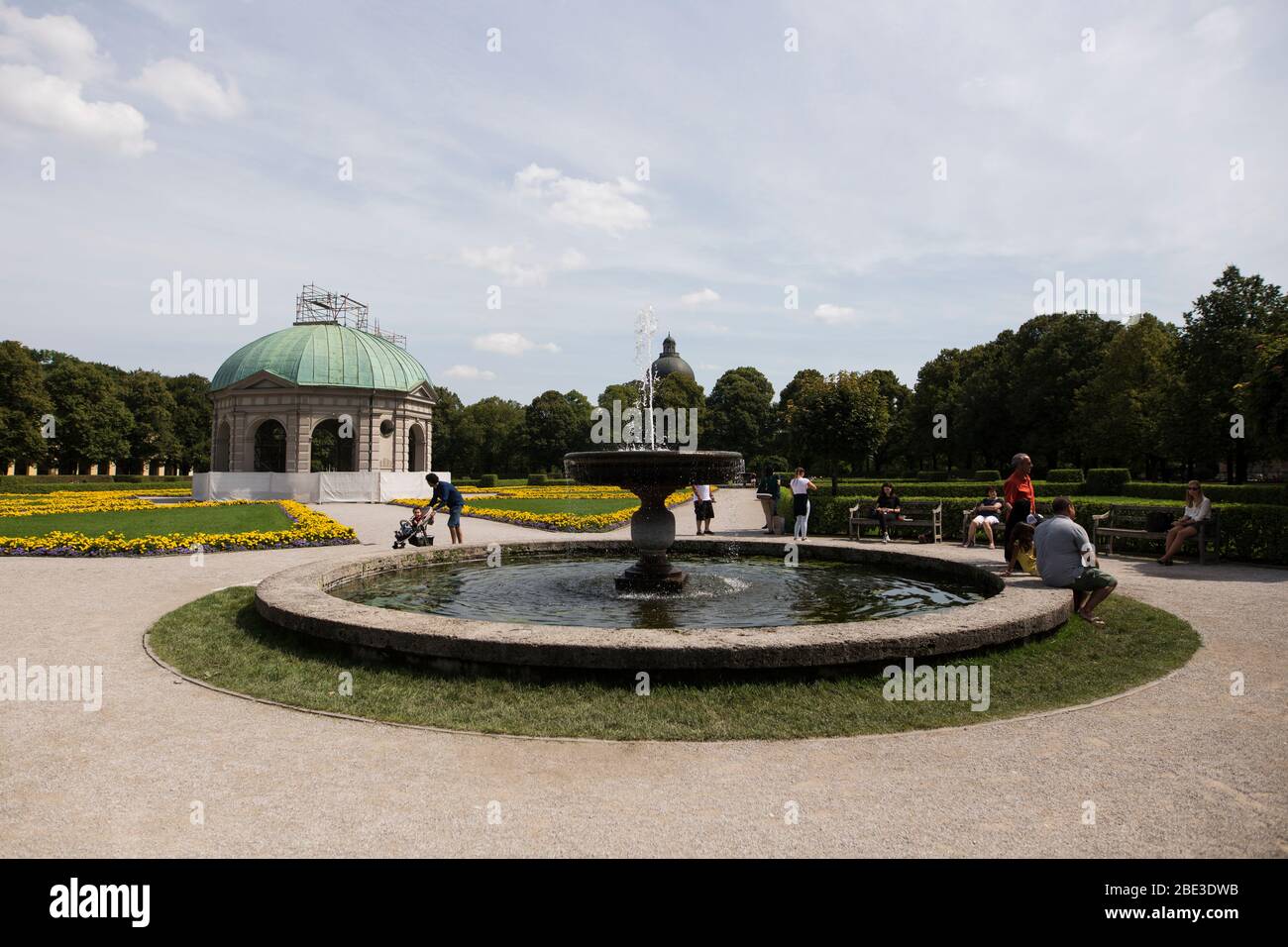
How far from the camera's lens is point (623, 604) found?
9234 millimetres

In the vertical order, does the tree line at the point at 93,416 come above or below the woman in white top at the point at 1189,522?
above

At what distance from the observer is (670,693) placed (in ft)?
17.9

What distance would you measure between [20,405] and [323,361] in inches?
1083

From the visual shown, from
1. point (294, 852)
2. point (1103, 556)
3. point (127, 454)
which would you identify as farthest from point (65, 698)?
point (127, 454)

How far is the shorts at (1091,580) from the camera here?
310 inches

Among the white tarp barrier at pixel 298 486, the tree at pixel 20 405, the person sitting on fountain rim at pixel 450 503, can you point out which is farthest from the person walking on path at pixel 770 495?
the tree at pixel 20 405

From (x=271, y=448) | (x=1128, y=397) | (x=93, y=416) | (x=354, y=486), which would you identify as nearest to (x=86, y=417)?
(x=93, y=416)

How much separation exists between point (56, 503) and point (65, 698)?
1060 inches

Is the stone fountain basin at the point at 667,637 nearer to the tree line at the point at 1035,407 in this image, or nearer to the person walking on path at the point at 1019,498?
the person walking on path at the point at 1019,498

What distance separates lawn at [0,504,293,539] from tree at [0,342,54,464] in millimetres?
38579

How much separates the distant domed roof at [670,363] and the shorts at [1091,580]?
98886 mm

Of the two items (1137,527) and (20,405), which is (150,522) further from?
(20,405)
